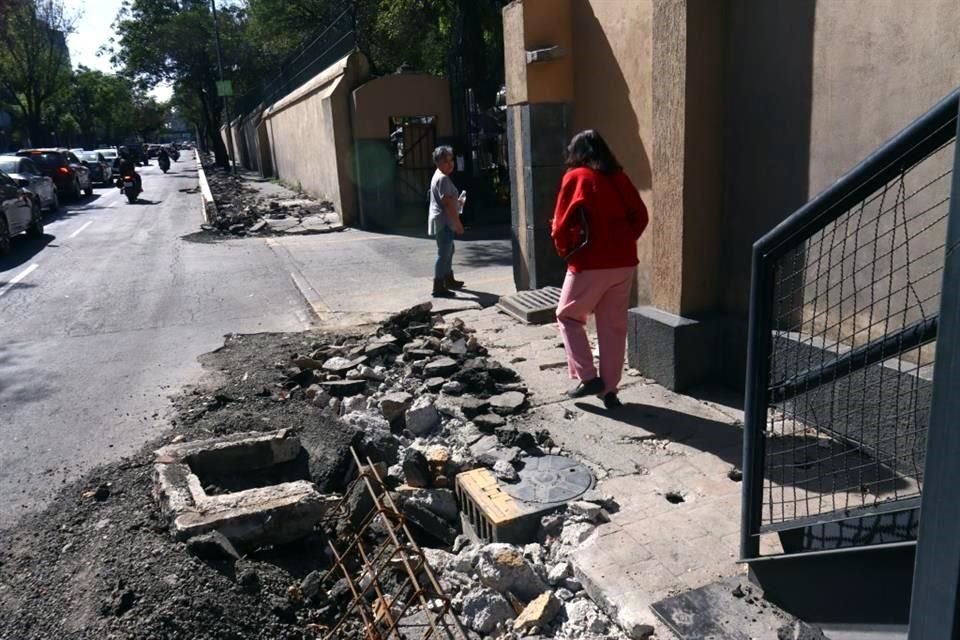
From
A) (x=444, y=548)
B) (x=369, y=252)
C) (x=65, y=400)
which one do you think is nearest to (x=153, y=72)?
(x=369, y=252)

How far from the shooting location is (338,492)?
15.0 feet

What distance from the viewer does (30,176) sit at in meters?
19.6

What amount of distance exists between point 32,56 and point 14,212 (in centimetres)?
3221

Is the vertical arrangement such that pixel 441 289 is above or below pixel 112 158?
below

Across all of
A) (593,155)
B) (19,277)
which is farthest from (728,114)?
(19,277)

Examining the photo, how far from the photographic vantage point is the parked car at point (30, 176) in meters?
19.1

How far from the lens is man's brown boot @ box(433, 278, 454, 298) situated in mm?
9078

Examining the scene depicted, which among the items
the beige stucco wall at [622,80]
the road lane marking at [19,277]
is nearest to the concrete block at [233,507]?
the beige stucco wall at [622,80]

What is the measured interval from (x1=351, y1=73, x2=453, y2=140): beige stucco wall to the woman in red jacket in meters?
11.6

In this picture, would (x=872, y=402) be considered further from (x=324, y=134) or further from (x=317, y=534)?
(x=324, y=134)

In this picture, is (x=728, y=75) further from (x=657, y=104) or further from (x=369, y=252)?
(x=369, y=252)

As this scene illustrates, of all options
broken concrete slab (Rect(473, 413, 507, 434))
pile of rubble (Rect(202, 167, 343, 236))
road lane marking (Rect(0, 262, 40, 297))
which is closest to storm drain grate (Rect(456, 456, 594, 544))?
broken concrete slab (Rect(473, 413, 507, 434))

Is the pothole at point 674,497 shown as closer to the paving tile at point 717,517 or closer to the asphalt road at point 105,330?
the paving tile at point 717,517

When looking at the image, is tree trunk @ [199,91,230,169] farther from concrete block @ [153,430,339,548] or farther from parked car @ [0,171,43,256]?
concrete block @ [153,430,339,548]
